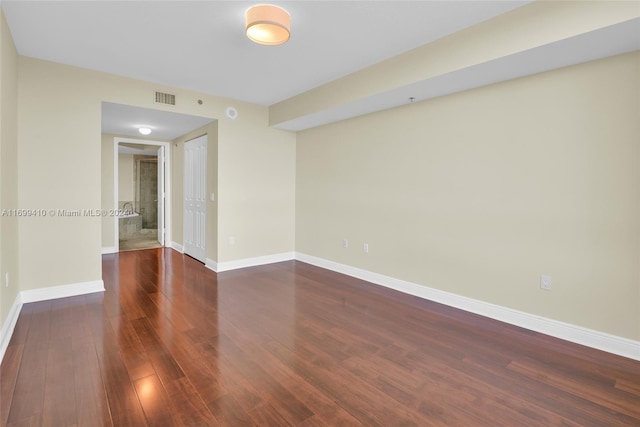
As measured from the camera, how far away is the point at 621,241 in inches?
94.8

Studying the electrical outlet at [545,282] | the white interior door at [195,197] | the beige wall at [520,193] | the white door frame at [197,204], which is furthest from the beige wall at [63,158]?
the electrical outlet at [545,282]

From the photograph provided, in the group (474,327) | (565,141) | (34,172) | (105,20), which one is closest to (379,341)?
(474,327)

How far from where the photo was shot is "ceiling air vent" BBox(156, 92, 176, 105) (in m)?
4.09

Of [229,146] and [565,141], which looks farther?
[229,146]

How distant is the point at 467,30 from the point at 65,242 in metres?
4.50

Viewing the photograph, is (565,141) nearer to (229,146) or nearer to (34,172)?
(229,146)

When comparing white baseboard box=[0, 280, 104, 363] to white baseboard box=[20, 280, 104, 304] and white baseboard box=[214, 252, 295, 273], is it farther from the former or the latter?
white baseboard box=[214, 252, 295, 273]

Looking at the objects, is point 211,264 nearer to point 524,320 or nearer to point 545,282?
point 524,320

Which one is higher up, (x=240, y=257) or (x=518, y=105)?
(x=518, y=105)

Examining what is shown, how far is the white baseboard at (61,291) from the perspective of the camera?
3365 mm

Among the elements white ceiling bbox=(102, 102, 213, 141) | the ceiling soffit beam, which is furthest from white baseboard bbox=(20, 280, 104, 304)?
the ceiling soffit beam

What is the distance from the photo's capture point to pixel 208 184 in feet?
16.4

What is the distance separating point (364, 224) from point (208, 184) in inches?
97.8

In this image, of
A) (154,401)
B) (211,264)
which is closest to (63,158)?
(211,264)
